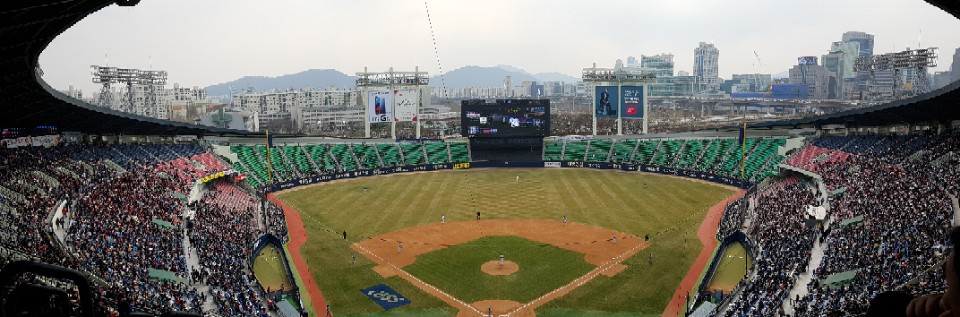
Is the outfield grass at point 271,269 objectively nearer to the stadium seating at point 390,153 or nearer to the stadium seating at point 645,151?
the stadium seating at point 390,153

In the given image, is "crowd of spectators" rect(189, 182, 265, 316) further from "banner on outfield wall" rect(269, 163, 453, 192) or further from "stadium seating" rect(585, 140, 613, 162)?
"stadium seating" rect(585, 140, 613, 162)

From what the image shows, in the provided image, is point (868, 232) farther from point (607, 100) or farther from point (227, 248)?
point (607, 100)

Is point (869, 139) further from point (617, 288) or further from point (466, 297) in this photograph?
point (466, 297)

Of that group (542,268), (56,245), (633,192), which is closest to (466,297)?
(542,268)

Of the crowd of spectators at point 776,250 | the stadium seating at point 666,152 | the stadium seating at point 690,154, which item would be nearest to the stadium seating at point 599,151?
the stadium seating at point 666,152

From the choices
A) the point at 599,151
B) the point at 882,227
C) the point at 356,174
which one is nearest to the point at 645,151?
the point at 599,151
